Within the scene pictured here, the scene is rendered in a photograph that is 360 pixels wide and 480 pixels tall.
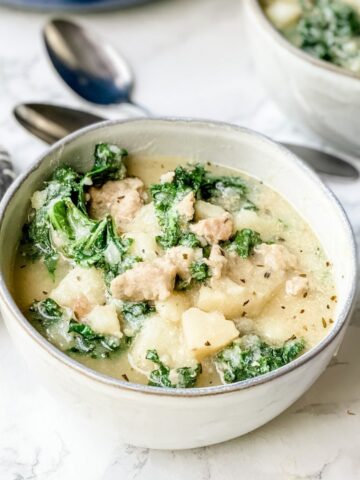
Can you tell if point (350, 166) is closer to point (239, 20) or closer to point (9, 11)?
point (239, 20)

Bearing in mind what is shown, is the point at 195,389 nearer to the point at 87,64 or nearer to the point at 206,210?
the point at 206,210

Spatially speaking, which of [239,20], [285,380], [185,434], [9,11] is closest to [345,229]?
[285,380]

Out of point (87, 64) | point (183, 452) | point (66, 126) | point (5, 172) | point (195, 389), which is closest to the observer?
point (195, 389)

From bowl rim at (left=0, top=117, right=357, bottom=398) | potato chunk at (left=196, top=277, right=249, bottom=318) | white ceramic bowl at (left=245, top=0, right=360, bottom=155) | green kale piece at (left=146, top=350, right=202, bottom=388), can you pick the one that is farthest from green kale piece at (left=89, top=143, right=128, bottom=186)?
white ceramic bowl at (left=245, top=0, right=360, bottom=155)

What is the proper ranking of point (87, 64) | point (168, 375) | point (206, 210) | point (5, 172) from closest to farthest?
point (168, 375)
point (206, 210)
point (5, 172)
point (87, 64)

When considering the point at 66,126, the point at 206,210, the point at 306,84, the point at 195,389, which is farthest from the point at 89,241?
the point at 306,84

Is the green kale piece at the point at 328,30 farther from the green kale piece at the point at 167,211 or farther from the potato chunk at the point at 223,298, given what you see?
the potato chunk at the point at 223,298
